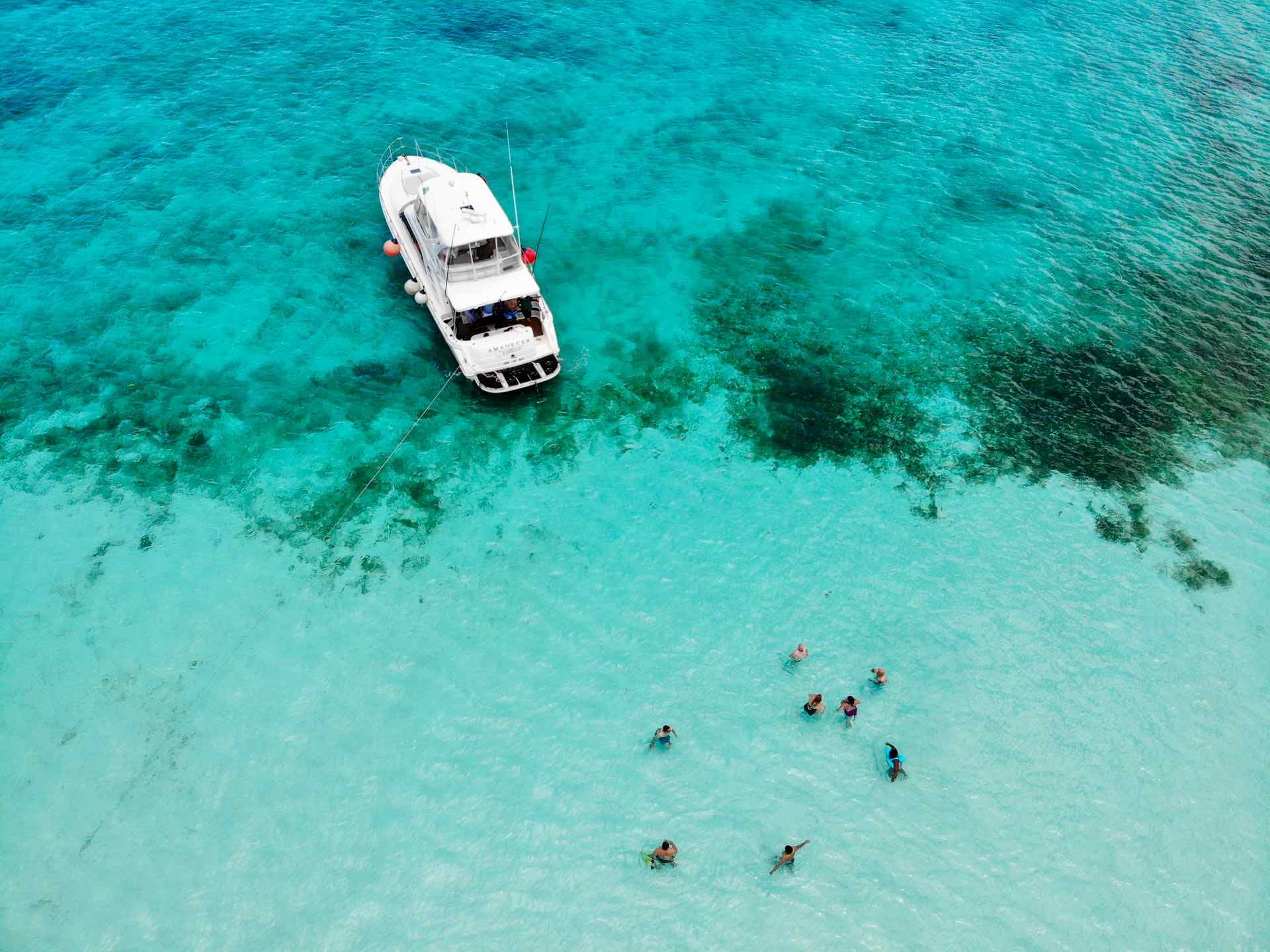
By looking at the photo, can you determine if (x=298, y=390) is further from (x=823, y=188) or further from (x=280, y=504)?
(x=823, y=188)

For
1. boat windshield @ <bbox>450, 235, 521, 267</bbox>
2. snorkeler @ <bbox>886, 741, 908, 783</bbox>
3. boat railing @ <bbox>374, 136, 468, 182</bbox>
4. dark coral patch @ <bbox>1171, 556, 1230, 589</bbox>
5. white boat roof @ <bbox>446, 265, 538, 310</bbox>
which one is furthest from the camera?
boat railing @ <bbox>374, 136, 468, 182</bbox>

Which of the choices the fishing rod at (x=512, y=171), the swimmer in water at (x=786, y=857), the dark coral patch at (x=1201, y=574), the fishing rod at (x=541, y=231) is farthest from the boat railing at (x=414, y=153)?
the dark coral patch at (x=1201, y=574)

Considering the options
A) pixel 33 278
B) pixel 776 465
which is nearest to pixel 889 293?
pixel 776 465

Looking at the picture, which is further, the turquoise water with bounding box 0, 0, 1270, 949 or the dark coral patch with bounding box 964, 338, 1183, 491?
the dark coral patch with bounding box 964, 338, 1183, 491

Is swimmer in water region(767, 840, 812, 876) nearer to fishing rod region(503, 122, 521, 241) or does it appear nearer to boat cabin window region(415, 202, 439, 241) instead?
boat cabin window region(415, 202, 439, 241)

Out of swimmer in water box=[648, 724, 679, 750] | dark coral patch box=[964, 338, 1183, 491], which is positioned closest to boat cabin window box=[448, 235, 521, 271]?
swimmer in water box=[648, 724, 679, 750]

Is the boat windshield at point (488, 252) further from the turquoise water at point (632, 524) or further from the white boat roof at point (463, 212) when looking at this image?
the turquoise water at point (632, 524)

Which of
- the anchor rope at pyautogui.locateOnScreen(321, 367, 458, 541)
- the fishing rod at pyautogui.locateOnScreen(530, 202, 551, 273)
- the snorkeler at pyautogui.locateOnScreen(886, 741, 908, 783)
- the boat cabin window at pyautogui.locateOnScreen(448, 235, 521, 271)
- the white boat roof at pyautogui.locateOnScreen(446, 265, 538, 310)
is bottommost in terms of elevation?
the snorkeler at pyautogui.locateOnScreen(886, 741, 908, 783)
